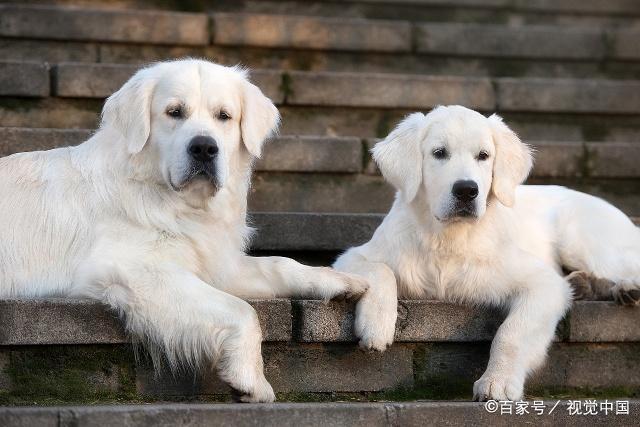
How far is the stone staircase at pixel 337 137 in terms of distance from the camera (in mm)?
4316

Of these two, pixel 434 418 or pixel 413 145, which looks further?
pixel 413 145

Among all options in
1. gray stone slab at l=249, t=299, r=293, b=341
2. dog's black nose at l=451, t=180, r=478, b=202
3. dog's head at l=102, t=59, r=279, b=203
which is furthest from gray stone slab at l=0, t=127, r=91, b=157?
dog's black nose at l=451, t=180, r=478, b=202

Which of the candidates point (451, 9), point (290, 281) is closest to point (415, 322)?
point (290, 281)

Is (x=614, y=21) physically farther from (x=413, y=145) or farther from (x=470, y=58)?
(x=413, y=145)

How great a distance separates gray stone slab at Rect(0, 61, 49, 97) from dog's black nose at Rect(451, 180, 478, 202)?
2.75m

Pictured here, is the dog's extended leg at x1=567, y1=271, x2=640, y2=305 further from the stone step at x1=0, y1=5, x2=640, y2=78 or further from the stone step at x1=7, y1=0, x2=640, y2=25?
the stone step at x1=7, y1=0, x2=640, y2=25

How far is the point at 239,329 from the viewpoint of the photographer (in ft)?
14.0

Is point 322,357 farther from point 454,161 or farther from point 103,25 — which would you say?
point 103,25

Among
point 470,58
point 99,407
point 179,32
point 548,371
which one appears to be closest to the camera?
point 99,407

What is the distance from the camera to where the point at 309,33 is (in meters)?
7.59

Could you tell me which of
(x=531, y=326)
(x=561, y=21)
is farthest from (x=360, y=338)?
(x=561, y=21)

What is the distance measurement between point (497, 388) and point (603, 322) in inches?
31.6

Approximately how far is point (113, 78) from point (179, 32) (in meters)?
0.88

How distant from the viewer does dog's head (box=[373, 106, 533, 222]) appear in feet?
16.1
